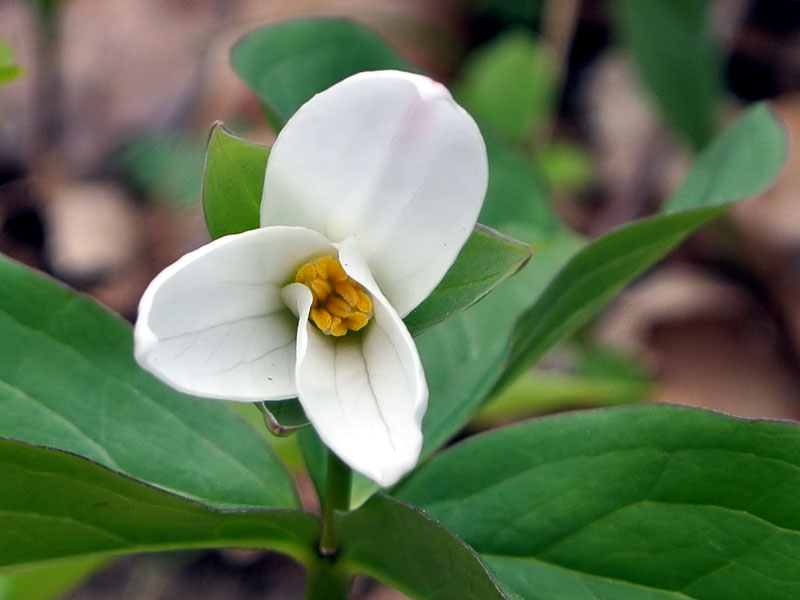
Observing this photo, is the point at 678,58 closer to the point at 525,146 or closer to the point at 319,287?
the point at 525,146

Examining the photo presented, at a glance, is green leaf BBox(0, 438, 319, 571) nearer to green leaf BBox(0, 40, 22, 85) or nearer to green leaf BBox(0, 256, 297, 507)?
green leaf BBox(0, 256, 297, 507)

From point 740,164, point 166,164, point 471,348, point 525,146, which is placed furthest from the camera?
point 166,164

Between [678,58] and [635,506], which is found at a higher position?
[635,506]

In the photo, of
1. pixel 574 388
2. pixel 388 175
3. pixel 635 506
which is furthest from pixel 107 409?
pixel 574 388

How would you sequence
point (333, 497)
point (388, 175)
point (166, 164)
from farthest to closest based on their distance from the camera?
1. point (166, 164)
2. point (333, 497)
3. point (388, 175)

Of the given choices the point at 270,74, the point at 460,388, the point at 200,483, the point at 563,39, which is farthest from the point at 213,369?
the point at 563,39

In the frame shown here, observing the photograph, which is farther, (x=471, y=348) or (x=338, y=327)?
(x=471, y=348)

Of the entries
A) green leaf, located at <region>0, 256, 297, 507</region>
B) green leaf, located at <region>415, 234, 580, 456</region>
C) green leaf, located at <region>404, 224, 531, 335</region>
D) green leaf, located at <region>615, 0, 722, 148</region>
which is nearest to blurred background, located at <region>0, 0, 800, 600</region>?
green leaf, located at <region>615, 0, 722, 148</region>
